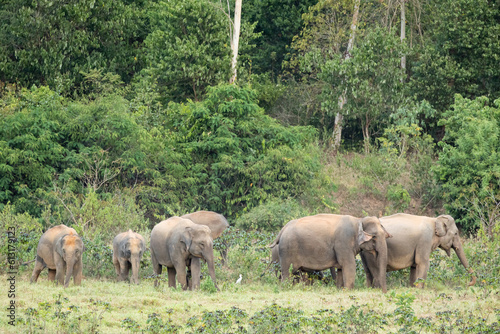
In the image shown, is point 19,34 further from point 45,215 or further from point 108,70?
point 45,215

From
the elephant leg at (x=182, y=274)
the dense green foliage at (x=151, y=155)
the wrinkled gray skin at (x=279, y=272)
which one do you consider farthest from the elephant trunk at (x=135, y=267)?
the dense green foliage at (x=151, y=155)

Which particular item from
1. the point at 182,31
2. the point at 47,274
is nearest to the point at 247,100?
the point at 182,31

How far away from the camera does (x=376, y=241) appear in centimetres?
1257

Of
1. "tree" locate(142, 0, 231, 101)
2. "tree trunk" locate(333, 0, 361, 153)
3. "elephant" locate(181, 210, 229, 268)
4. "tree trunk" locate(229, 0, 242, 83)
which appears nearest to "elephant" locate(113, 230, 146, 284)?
"elephant" locate(181, 210, 229, 268)

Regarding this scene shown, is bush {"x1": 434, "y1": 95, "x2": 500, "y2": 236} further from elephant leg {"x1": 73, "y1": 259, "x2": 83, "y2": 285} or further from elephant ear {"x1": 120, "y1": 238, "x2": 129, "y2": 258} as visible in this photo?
elephant leg {"x1": 73, "y1": 259, "x2": 83, "y2": 285}

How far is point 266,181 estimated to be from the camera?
21797 mm

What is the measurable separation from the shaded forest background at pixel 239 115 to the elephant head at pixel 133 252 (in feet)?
8.91

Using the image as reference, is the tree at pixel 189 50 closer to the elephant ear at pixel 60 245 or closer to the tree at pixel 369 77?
the tree at pixel 369 77

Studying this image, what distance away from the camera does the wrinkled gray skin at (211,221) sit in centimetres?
1651

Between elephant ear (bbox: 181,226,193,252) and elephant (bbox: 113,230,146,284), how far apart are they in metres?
1.22

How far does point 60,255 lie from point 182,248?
2159mm

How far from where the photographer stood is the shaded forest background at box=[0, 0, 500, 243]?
20.2 metres

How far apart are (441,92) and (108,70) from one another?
12.1 m

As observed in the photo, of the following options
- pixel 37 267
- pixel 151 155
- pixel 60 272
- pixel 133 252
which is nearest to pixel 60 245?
pixel 60 272
